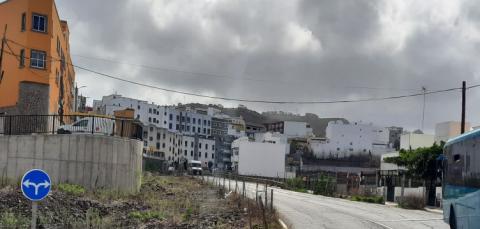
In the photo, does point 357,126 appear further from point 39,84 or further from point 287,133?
point 39,84

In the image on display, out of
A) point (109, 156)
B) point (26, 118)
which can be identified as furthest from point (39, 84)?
point (109, 156)

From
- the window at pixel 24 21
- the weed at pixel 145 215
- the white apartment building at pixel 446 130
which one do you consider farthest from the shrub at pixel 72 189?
the white apartment building at pixel 446 130

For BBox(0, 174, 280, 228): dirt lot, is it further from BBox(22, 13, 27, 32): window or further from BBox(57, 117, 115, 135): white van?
BBox(22, 13, 27, 32): window

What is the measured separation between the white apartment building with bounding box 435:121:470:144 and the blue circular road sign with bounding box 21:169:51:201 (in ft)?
172

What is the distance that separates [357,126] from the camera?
15488 cm

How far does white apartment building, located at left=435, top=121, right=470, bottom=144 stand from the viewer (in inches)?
2355

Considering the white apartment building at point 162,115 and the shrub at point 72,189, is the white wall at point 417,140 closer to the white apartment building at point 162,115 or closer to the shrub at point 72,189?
the shrub at point 72,189

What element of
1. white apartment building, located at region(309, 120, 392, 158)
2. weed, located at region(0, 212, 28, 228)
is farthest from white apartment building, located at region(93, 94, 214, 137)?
weed, located at region(0, 212, 28, 228)

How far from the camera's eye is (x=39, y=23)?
151 ft

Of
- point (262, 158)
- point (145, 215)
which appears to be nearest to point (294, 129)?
point (262, 158)

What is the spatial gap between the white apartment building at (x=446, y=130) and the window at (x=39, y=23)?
135ft

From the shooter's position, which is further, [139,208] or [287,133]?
[287,133]

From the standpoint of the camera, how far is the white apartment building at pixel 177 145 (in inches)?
5684

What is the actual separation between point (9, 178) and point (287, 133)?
165336mm
